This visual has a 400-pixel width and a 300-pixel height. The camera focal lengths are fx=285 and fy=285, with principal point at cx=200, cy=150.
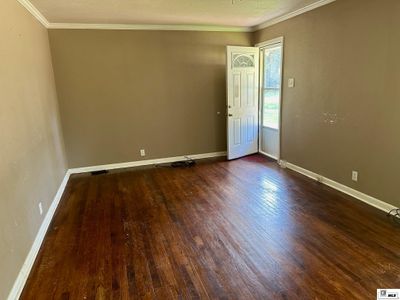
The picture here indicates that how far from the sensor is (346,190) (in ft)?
12.3

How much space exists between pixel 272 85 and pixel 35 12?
390 centimetres

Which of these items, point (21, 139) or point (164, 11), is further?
point (164, 11)

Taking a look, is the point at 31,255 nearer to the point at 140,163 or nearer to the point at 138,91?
the point at 140,163

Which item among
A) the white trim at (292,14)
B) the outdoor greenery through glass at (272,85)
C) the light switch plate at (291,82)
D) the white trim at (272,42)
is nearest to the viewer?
the white trim at (292,14)

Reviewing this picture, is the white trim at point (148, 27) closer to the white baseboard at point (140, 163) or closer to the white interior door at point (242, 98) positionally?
the white interior door at point (242, 98)

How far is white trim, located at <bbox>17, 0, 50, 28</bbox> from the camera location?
3.24 metres

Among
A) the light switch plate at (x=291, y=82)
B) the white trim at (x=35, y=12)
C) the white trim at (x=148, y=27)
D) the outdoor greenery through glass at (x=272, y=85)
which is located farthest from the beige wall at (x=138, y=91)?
the light switch plate at (x=291, y=82)

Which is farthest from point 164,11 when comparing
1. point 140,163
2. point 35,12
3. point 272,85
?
point 140,163

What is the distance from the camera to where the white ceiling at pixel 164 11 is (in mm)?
3571

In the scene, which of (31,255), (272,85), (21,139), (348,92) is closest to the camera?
(31,255)

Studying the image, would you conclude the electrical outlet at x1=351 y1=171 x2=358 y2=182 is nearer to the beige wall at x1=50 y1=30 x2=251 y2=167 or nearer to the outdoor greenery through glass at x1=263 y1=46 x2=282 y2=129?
the outdoor greenery through glass at x1=263 y1=46 x2=282 y2=129

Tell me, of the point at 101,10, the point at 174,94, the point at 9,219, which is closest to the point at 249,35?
the point at 174,94

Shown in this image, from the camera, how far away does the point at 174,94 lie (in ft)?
17.7

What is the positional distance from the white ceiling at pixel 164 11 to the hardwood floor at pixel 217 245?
2.50 metres
